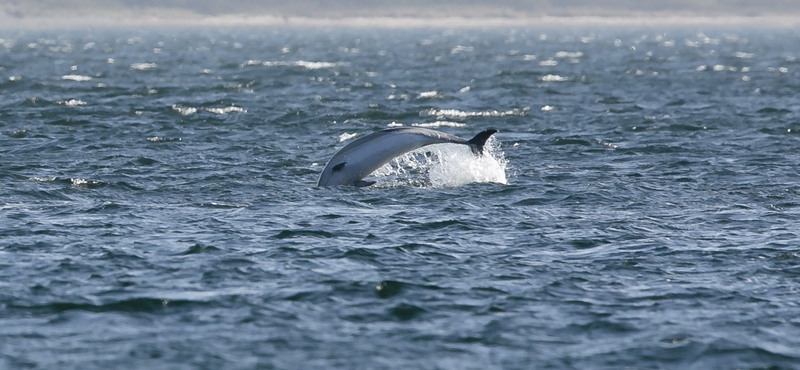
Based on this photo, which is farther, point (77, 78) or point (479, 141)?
point (77, 78)

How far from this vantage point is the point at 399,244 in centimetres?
1777

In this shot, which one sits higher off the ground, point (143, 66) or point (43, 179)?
point (43, 179)

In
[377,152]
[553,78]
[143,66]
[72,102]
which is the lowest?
[553,78]

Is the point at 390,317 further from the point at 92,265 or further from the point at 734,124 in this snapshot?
the point at 734,124

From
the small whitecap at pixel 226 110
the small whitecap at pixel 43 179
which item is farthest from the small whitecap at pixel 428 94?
the small whitecap at pixel 43 179

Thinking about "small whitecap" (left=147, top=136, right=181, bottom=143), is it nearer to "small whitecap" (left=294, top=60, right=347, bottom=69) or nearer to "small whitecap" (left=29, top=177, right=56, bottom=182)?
"small whitecap" (left=29, top=177, right=56, bottom=182)

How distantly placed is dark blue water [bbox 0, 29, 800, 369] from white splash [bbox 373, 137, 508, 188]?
0.31ft

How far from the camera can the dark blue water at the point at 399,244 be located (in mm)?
13031

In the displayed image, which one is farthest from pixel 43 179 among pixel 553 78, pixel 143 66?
pixel 143 66

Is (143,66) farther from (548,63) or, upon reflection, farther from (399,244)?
(399,244)

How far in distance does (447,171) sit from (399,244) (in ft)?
21.8

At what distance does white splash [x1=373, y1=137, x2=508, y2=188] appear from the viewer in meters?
23.7

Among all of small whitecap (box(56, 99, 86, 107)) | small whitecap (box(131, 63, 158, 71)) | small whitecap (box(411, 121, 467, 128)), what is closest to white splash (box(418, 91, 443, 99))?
small whitecap (box(411, 121, 467, 128))

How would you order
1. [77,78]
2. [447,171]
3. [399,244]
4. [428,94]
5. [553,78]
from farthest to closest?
[553,78] < [77,78] < [428,94] < [447,171] < [399,244]
